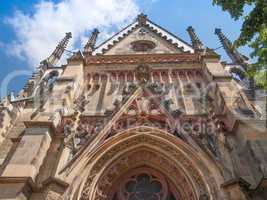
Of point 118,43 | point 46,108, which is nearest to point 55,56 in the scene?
point 118,43

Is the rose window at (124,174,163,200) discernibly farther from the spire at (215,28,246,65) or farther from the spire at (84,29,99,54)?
the spire at (215,28,246,65)

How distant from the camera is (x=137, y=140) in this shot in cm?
861

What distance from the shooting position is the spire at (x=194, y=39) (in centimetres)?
1517

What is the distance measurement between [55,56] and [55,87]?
788 cm

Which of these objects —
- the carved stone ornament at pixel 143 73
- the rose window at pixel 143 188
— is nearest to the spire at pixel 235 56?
the carved stone ornament at pixel 143 73

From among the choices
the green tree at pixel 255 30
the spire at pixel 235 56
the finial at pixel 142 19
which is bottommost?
the green tree at pixel 255 30

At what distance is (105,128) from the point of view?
8.67 m

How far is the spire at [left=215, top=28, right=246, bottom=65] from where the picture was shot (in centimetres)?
1509

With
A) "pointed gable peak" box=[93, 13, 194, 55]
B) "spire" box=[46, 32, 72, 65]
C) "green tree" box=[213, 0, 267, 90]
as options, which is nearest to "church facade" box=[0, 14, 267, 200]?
"green tree" box=[213, 0, 267, 90]

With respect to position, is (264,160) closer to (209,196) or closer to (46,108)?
(209,196)

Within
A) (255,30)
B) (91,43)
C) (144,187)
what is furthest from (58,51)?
(255,30)

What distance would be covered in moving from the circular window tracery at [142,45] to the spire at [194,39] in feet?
8.72

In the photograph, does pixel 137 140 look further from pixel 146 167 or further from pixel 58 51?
pixel 58 51

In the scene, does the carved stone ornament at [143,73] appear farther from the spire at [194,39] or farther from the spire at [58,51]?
the spire at [58,51]
